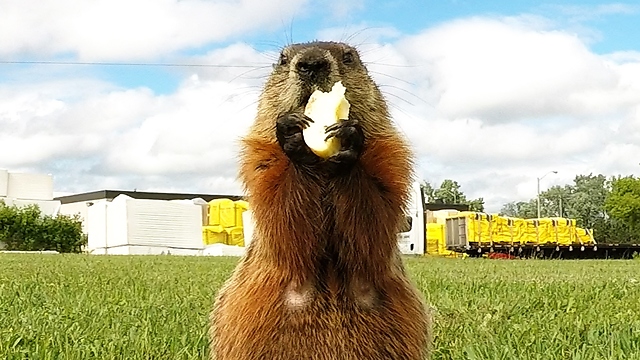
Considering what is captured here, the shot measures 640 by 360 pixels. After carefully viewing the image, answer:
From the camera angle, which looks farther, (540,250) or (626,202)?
(626,202)

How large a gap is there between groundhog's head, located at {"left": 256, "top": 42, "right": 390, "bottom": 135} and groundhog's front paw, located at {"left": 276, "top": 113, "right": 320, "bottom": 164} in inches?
6.6

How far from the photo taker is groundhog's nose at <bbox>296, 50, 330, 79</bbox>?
2814mm

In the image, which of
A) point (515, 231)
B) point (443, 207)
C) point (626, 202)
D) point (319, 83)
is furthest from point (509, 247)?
point (319, 83)

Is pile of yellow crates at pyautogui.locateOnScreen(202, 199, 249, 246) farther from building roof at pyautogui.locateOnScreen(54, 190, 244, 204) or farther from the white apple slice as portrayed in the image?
the white apple slice

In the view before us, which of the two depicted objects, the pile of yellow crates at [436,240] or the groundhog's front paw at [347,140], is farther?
the pile of yellow crates at [436,240]

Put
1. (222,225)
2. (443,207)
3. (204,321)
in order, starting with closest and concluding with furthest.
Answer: (204,321) < (222,225) < (443,207)

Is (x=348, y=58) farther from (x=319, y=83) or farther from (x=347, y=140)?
(x=347, y=140)

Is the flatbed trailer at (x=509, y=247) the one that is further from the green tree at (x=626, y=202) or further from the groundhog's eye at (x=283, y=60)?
the groundhog's eye at (x=283, y=60)

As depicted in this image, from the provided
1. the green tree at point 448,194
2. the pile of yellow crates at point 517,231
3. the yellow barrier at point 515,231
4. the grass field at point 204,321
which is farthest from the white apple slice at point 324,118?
the green tree at point 448,194

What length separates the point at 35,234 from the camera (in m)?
34.8

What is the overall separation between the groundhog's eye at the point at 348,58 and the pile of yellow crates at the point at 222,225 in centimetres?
2664

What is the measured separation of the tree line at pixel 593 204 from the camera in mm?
49031

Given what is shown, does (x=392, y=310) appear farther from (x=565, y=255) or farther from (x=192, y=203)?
(x=565, y=255)

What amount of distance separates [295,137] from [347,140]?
0.56 feet
